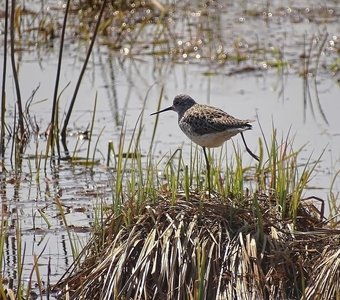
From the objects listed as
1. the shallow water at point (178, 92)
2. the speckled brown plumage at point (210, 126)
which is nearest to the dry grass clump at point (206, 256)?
the speckled brown plumage at point (210, 126)

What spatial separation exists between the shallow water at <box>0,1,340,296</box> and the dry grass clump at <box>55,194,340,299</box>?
2.04ft

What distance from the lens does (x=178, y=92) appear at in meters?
10.6

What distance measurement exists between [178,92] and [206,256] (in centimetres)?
478

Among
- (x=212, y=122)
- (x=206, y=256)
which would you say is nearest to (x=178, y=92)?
(x=212, y=122)

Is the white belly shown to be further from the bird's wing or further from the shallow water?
the shallow water

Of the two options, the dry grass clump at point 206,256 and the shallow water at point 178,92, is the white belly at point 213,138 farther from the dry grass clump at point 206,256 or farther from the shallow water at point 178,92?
the shallow water at point 178,92

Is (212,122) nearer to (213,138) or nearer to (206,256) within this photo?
(213,138)

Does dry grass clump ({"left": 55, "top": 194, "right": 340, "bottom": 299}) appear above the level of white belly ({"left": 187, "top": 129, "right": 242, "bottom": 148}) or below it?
below

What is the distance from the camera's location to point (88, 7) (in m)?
13.0

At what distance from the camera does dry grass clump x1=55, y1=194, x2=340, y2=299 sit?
5898mm

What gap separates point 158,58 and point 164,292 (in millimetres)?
6221

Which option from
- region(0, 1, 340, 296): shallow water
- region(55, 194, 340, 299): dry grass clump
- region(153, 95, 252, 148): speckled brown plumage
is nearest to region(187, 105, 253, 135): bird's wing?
region(153, 95, 252, 148): speckled brown plumage

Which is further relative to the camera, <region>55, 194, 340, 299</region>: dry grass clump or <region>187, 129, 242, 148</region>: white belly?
<region>187, 129, 242, 148</region>: white belly

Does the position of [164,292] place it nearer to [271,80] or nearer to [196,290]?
[196,290]
